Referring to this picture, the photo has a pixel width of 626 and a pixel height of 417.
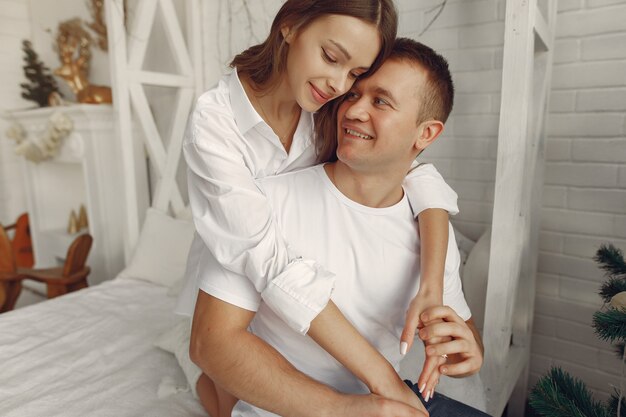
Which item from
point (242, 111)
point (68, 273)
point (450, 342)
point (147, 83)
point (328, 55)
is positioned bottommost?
point (68, 273)

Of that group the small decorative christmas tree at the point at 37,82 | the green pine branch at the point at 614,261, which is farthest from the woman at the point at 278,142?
the small decorative christmas tree at the point at 37,82

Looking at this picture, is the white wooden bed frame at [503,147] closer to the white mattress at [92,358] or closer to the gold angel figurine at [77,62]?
the gold angel figurine at [77,62]

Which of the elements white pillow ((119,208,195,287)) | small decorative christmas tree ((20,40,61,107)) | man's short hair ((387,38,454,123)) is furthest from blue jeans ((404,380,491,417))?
small decorative christmas tree ((20,40,61,107))

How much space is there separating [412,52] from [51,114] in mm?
2577

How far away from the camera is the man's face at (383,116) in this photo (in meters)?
0.98

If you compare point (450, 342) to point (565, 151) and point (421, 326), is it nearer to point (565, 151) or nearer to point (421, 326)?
point (421, 326)

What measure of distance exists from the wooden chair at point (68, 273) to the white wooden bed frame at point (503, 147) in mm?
240

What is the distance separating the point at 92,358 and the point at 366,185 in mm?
1225

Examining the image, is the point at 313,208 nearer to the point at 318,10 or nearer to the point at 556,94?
the point at 318,10

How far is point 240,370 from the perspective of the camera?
0.84m

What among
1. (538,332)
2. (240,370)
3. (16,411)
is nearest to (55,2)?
(16,411)

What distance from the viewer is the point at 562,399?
2.68ft

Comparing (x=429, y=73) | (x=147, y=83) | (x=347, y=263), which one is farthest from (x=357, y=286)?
(x=147, y=83)

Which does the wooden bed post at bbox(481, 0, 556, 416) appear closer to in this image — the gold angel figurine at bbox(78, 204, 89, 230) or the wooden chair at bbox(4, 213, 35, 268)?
the gold angel figurine at bbox(78, 204, 89, 230)
